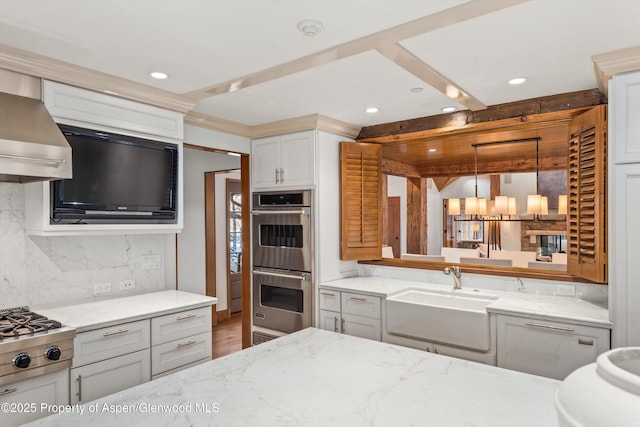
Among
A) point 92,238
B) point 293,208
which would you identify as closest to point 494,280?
point 293,208

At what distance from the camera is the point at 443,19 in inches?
69.1

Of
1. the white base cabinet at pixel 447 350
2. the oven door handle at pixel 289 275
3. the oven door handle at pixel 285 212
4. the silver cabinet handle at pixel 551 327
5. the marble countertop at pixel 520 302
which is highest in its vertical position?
the oven door handle at pixel 285 212

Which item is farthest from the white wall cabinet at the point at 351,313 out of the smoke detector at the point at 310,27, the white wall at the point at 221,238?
the white wall at the point at 221,238

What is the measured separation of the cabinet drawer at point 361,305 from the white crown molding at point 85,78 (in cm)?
202

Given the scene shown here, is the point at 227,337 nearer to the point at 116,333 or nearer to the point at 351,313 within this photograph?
the point at 351,313

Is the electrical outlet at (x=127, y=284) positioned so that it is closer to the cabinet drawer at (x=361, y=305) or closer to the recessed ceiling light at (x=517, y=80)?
the cabinet drawer at (x=361, y=305)

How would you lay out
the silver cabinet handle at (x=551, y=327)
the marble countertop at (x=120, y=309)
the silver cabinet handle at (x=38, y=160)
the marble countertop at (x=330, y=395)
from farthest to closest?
the silver cabinet handle at (x=551, y=327) < the marble countertop at (x=120, y=309) < the silver cabinet handle at (x=38, y=160) < the marble countertop at (x=330, y=395)

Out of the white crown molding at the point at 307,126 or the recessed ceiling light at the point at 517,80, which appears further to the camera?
the white crown molding at the point at 307,126

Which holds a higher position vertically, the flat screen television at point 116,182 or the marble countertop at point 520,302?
the flat screen television at point 116,182

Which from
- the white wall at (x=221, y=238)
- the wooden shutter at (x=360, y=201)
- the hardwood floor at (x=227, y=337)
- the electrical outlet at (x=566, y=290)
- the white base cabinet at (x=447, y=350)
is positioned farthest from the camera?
the white wall at (x=221, y=238)

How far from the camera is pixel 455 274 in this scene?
3.42m

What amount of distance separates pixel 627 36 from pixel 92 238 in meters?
3.41

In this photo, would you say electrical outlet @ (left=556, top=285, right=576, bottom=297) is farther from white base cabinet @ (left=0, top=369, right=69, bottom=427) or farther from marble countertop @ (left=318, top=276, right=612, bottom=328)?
white base cabinet @ (left=0, top=369, right=69, bottom=427)

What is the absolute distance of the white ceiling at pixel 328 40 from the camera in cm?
168
